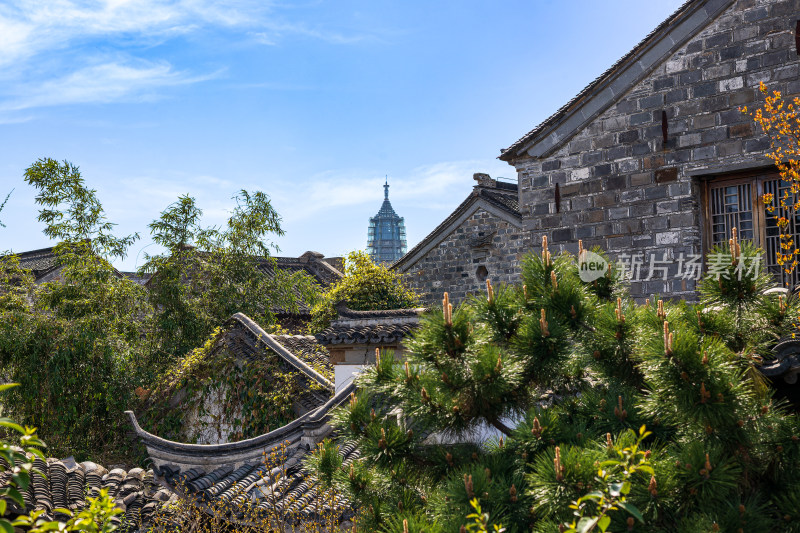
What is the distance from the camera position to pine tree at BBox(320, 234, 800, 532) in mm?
2900

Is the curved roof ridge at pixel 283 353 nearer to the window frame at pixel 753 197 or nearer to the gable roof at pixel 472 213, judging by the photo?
the window frame at pixel 753 197

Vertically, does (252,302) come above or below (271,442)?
above

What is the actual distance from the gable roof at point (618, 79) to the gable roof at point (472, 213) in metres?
6.92

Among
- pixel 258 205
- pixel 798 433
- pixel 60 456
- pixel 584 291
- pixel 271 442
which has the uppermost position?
pixel 258 205

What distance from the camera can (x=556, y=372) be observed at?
11.6 ft

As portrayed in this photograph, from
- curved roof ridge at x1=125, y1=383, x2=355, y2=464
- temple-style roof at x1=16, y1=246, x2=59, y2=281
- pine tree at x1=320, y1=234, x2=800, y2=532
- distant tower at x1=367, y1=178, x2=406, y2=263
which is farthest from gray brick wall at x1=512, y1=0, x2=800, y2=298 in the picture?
distant tower at x1=367, y1=178, x2=406, y2=263

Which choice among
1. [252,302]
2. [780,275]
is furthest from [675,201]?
[252,302]

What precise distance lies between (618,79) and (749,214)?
6.48 feet

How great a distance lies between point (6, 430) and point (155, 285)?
3510mm

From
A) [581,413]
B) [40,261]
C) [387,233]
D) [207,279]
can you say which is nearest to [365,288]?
[207,279]

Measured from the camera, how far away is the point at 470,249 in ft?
55.6

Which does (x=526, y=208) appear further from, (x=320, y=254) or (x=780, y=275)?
(x=320, y=254)

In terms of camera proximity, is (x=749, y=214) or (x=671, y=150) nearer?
(x=749, y=214)

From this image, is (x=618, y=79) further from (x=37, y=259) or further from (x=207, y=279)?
(x=37, y=259)
